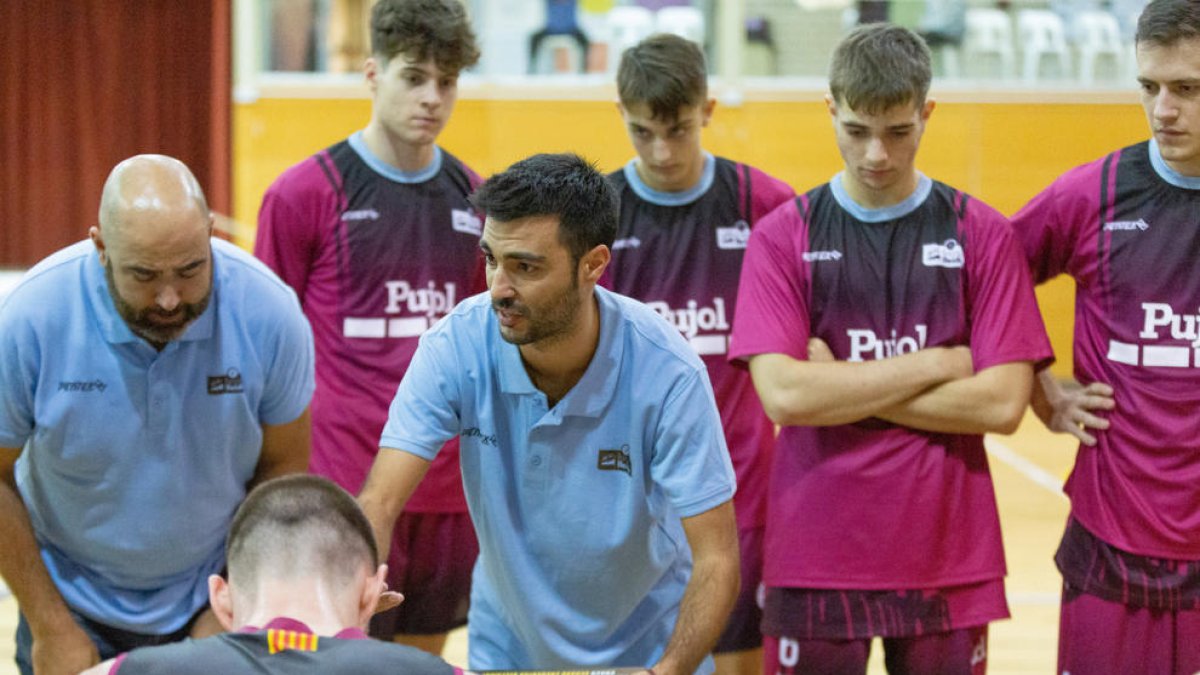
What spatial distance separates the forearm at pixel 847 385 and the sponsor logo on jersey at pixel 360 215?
1433 millimetres

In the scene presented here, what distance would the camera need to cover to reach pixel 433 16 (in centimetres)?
467

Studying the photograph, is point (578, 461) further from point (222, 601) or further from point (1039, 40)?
point (1039, 40)

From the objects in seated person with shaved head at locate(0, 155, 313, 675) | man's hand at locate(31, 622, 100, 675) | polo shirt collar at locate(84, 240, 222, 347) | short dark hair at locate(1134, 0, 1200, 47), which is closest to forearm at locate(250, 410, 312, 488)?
seated person with shaved head at locate(0, 155, 313, 675)

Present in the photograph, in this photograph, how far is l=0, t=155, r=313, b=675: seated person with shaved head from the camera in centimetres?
356

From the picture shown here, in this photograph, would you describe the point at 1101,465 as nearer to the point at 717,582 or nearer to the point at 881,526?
the point at 881,526

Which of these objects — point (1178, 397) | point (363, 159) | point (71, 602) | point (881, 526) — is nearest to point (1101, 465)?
point (1178, 397)

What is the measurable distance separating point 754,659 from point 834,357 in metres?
1.21

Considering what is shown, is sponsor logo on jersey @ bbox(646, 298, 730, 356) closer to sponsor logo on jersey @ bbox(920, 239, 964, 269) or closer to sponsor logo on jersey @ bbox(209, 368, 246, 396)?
sponsor logo on jersey @ bbox(920, 239, 964, 269)

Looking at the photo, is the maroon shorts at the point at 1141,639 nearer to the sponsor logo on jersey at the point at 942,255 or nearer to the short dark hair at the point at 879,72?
the sponsor logo on jersey at the point at 942,255

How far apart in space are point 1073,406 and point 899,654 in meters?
0.81

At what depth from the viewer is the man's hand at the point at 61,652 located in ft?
11.8

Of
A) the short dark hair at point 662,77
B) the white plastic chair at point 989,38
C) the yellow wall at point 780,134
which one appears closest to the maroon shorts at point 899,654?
the short dark hair at point 662,77

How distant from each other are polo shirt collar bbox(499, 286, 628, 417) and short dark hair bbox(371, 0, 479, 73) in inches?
62.9

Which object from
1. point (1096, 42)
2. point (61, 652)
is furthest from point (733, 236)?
point (1096, 42)
